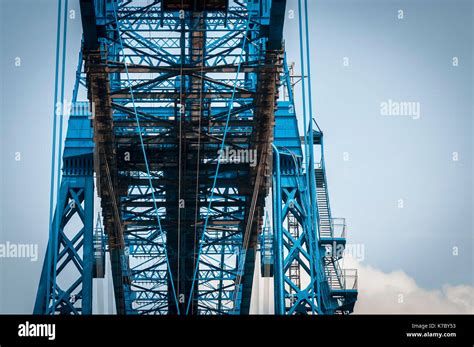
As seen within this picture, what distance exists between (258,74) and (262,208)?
619 centimetres

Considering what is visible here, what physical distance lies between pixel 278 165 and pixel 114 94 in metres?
5.20

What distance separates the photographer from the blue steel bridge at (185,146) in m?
24.9

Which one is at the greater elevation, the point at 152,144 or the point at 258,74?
the point at 258,74

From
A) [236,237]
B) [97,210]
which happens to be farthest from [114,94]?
[236,237]

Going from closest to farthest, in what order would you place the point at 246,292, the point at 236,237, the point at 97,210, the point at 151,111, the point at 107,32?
the point at 107,32 < the point at 151,111 < the point at 97,210 < the point at 236,237 < the point at 246,292

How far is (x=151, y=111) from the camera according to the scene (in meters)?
28.3

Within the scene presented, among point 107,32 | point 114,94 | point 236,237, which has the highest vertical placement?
point 107,32

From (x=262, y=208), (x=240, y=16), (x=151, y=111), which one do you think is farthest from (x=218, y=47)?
(x=262, y=208)

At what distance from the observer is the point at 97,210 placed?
30469 millimetres

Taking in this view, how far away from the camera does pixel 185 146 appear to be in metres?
27.1

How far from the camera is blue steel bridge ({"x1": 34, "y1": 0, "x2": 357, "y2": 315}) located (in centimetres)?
2489

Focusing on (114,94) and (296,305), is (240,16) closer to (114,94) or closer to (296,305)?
(114,94)
